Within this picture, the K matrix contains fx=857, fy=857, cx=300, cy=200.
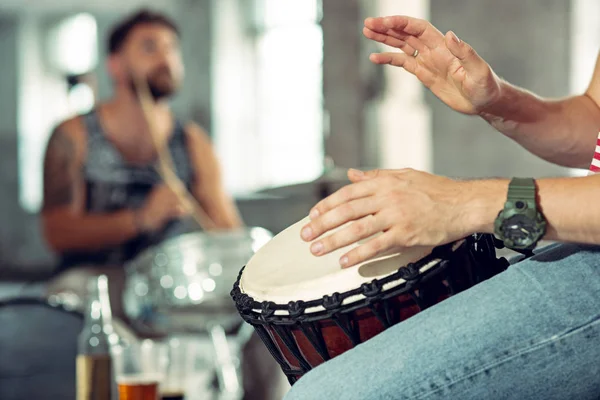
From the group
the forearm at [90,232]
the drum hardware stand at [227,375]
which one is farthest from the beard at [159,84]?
the drum hardware stand at [227,375]

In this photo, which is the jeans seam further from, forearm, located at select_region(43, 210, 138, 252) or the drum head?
forearm, located at select_region(43, 210, 138, 252)

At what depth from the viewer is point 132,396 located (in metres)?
1.78

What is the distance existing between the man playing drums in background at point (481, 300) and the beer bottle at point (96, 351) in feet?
3.04

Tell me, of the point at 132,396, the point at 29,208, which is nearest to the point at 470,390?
the point at 132,396

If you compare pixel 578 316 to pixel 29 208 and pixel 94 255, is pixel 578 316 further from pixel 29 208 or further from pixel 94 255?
pixel 29 208

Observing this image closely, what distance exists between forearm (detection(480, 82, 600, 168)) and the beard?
294cm

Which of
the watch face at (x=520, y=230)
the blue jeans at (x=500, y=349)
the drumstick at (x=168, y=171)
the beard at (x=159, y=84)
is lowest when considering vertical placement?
the drumstick at (x=168, y=171)

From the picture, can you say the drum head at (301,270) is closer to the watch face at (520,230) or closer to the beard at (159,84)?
the watch face at (520,230)

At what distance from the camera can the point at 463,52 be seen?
1.18 m

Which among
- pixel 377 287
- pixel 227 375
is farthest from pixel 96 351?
A: pixel 377 287

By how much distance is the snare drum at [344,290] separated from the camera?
108 cm

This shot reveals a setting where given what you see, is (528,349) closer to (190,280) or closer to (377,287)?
(377,287)

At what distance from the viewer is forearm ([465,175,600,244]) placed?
0.96m

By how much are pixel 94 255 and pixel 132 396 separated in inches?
75.5
